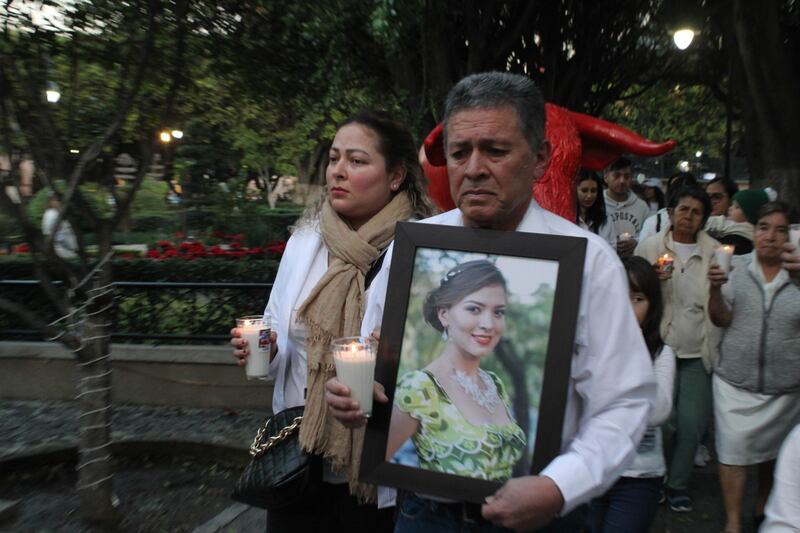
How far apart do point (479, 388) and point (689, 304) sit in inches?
151

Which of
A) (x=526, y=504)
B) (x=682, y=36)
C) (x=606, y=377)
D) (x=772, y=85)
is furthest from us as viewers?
(x=682, y=36)

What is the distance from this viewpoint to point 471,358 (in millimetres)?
1768

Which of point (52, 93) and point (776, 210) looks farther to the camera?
point (52, 93)

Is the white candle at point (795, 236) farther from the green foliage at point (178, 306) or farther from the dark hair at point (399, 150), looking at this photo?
the green foliage at point (178, 306)

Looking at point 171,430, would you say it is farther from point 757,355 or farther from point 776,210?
point 776,210

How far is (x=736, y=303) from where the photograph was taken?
4629 mm

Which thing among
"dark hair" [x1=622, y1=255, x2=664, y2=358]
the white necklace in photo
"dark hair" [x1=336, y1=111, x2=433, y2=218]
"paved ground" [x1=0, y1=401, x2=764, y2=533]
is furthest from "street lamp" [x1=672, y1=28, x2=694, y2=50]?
the white necklace in photo

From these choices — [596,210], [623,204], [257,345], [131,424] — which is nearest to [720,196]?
[623,204]

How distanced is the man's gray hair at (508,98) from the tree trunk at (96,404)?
3065 mm

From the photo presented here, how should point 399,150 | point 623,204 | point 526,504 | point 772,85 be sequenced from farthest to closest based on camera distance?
point 772,85 → point 623,204 → point 399,150 → point 526,504

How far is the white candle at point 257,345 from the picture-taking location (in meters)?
2.68

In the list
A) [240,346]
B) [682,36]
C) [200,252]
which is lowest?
[240,346]

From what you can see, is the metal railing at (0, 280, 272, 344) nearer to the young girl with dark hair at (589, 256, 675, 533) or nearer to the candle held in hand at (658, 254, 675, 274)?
the candle held in hand at (658, 254, 675, 274)

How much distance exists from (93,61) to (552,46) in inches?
297
